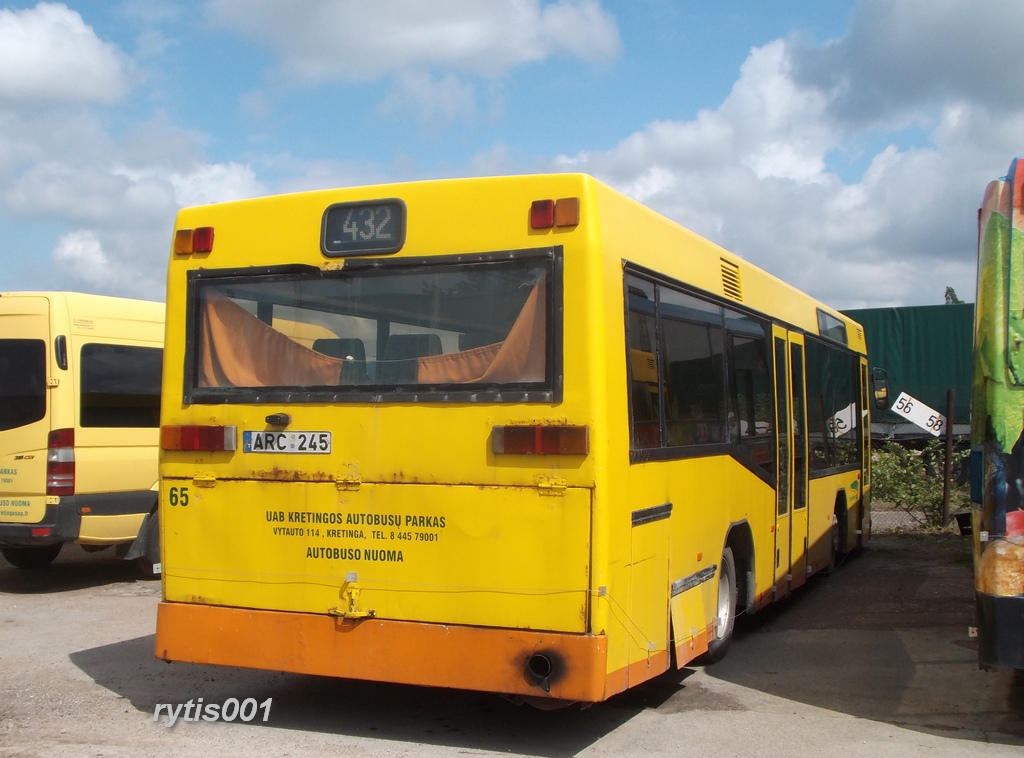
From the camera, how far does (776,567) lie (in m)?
8.71

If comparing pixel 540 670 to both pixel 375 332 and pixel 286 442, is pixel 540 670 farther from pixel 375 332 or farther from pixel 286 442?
pixel 375 332

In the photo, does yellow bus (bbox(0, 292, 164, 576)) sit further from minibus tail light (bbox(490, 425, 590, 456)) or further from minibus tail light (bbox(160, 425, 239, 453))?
minibus tail light (bbox(490, 425, 590, 456))

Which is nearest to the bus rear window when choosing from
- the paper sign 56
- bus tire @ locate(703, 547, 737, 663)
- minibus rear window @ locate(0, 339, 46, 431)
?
bus tire @ locate(703, 547, 737, 663)

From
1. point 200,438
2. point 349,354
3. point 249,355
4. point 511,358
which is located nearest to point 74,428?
point 200,438

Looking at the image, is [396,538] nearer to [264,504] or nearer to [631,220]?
[264,504]

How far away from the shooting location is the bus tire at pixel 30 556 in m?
12.1

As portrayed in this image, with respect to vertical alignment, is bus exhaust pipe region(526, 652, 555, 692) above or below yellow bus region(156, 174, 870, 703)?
Result: below

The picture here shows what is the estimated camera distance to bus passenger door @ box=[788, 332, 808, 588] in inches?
366

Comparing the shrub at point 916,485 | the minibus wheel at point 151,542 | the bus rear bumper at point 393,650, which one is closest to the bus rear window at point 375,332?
the bus rear bumper at point 393,650

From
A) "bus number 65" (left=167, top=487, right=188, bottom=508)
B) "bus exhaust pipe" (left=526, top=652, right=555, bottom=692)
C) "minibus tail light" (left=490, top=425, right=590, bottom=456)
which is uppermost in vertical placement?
"minibus tail light" (left=490, top=425, right=590, bottom=456)

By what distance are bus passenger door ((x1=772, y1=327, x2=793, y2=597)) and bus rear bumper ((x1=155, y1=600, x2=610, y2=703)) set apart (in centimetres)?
383

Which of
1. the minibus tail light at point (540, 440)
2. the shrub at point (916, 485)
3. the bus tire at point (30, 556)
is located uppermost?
the minibus tail light at point (540, 440)

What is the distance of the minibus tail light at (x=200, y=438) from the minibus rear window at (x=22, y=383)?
4.62 meters

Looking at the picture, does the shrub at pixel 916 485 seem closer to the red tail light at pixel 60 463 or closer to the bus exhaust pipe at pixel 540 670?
the red tail light at pixel 60 463
